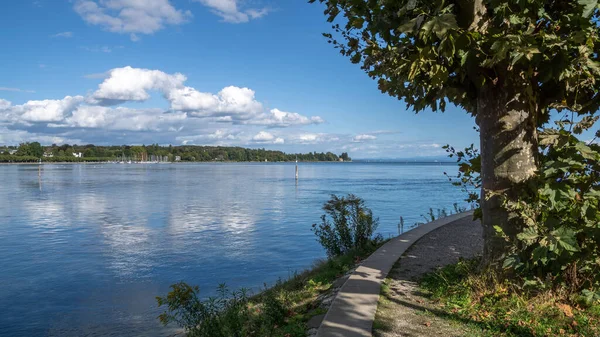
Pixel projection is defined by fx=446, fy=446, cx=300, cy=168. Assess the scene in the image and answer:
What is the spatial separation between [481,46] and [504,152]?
62.7 inches

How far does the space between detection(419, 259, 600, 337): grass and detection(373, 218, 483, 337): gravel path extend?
0.78 ft

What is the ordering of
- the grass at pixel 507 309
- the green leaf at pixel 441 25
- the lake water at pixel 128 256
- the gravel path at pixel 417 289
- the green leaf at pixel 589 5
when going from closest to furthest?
the green leaf at pixel 589 5 → the green leaf at pixel 441 25 → the grass at pixel 507 309 → the gravel path at pixel 417 289 → the lake water at pixel 128 256

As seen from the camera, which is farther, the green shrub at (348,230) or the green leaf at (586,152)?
the green shrub at (348,230)

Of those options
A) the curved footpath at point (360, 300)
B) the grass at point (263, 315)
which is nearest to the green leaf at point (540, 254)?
the curved footpath at point (360, 300)

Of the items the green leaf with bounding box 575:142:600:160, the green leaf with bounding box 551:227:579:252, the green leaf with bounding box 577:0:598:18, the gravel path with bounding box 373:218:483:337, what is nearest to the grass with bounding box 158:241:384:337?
the gravel path with bounding box 373:218:483:337

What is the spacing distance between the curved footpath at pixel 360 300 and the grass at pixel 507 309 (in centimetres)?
91

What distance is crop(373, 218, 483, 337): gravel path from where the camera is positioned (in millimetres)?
5367

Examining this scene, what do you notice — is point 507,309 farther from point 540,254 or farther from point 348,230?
point 348,230

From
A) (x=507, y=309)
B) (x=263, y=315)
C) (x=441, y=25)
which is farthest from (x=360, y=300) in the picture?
(x=441, y=25)

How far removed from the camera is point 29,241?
20.9 meters

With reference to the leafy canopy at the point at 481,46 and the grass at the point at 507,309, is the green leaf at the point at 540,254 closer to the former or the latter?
the grass at the point at 507,309

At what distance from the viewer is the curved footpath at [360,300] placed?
5.29 m

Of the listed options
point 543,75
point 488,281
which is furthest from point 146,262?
point 543,75

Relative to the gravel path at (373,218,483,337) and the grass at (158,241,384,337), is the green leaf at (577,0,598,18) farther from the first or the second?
the grass at (158,241,384,337)
